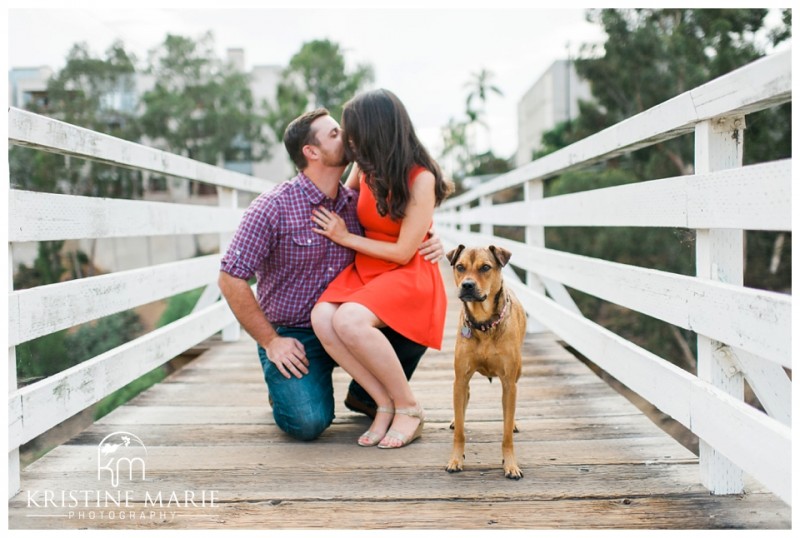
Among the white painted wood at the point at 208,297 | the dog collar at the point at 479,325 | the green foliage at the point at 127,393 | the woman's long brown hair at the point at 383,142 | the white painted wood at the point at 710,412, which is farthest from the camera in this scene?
the white painted wood at the point at 208,297

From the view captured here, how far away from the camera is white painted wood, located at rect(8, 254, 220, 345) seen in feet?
7.42

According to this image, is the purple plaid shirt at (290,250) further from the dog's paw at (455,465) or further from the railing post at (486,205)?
the railing post at (486,205)

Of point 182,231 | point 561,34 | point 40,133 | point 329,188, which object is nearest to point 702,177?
point 329,188

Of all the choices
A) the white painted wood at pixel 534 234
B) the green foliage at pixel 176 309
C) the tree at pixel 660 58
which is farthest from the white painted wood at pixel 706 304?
the tree at pixel 660 58

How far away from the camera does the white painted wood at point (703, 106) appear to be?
174 cm

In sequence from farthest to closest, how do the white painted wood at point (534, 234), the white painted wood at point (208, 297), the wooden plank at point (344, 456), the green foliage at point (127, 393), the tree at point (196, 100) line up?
the tree at point (196, 100) < the white painted wood at point (534, 234) < the white painted wood at point (208, 297) < the green foliage at point (127, 393) < the wooden plank at point (344, 456)

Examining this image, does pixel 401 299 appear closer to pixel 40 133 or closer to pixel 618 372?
pixel 618 372


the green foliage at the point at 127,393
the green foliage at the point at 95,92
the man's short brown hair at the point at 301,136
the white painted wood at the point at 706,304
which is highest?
the green foliage at the point at 95,92

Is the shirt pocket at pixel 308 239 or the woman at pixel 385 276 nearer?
the woman at pixel 385 276

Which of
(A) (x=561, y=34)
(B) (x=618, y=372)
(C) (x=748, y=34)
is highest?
(A) (x=561, y=34)

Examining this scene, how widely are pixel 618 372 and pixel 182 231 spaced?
2.50m

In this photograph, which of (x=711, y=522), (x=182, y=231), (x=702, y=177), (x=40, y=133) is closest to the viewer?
(x=711, y=522)

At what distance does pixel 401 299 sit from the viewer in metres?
2.93

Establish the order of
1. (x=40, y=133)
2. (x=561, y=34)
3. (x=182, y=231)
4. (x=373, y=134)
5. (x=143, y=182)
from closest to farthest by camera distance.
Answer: (x=40, y=133), (x=373, y=134), (x=182, y=231), (x=143, y=182), (x=561, y=34)
